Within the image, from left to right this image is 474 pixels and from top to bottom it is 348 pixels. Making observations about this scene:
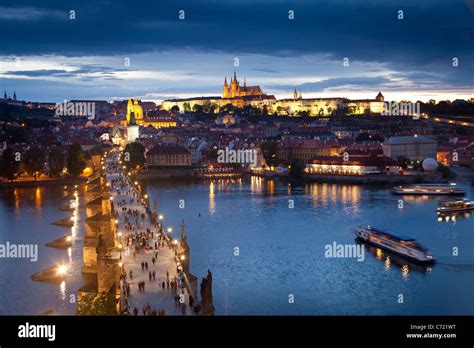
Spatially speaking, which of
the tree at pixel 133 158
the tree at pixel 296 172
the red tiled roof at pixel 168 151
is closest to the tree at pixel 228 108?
the red tiled roof at pixel 168 151

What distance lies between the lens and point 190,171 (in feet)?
63.5

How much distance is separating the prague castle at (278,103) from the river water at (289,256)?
86.9 ft

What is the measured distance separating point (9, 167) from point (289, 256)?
10.6 metres

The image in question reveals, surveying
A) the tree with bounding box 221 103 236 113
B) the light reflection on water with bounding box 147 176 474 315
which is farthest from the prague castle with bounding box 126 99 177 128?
the light reflection on water with bounding box 147 176 474 315

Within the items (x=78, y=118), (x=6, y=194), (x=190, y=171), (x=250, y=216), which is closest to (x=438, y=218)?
(x=250, y=216)

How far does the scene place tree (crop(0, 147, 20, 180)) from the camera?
16.1 metres

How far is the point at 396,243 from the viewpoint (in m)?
7.71

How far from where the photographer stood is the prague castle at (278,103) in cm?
3944

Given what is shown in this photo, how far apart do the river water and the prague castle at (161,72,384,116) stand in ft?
86.9

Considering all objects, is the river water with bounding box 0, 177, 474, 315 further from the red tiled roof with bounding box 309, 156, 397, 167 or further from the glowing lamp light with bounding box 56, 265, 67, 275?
the red tiled roof with bounding box 309, 156, 397, 167

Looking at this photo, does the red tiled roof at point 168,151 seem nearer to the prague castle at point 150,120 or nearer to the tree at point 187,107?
the prague castle at point 150,120

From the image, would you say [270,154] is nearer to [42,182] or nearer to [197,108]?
[42,182]

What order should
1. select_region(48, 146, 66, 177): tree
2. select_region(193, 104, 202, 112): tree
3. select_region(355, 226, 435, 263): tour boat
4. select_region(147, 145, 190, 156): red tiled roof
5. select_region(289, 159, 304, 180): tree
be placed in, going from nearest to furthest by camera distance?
select_region(355, 226, 435, 263): tour boat < select_region(48, 146, 66, 177): tree < select_region(289, 159, 304, 180): tree < select_region(147, 145, 190, 156): red tiled roof < select_region(193, 104, 202, 112): tree

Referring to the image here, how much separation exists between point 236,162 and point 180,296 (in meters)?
16.0
